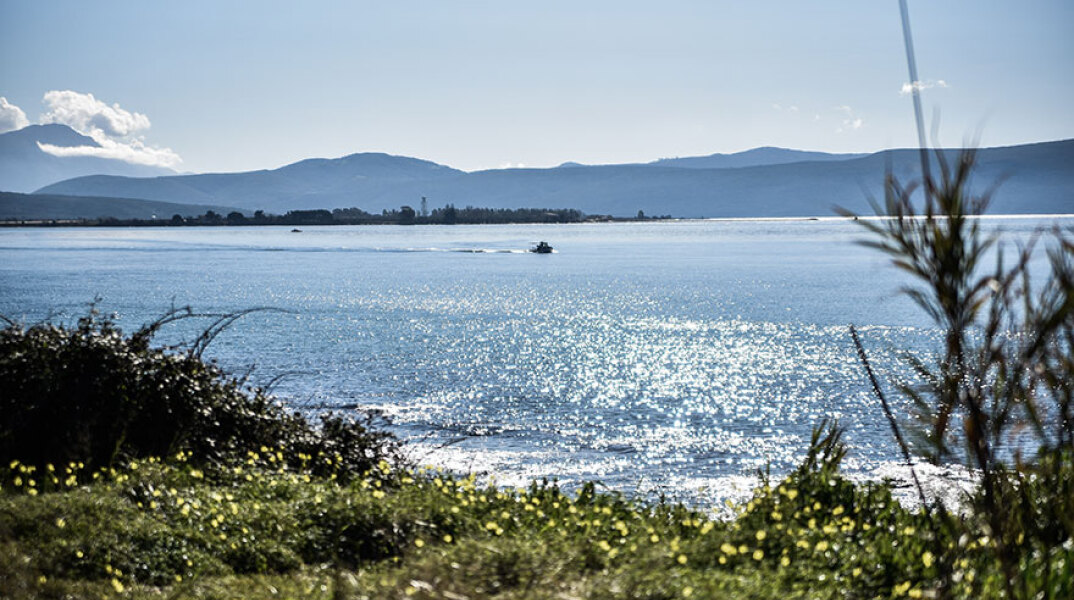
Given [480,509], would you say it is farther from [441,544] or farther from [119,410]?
[119,410]

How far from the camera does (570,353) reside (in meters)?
34.8

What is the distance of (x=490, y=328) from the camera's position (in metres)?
42.5

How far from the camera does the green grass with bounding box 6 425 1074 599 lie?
6684 millimetres

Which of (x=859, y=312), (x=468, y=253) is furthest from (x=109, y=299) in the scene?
(x=468, y=253)

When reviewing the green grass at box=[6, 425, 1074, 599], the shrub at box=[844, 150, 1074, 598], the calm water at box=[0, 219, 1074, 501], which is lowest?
the calm water at box=[0, 219, 1074, 501]

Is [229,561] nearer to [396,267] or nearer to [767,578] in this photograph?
[767,578]

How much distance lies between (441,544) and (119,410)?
6.06 metres

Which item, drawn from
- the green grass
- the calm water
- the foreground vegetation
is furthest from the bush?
the calm water

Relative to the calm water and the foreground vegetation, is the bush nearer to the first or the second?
the foreground vegetation

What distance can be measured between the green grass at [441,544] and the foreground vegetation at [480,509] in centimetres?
3

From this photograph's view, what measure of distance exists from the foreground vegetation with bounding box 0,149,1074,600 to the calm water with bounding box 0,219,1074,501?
2.41 m

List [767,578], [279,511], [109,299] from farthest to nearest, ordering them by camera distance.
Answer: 1. [109,299]
2. [279,511]
3. [767,578]

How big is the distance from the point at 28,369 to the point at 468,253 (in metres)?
112

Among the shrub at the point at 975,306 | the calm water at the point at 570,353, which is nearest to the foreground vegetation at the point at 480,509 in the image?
the shrub at the point at 975,306
